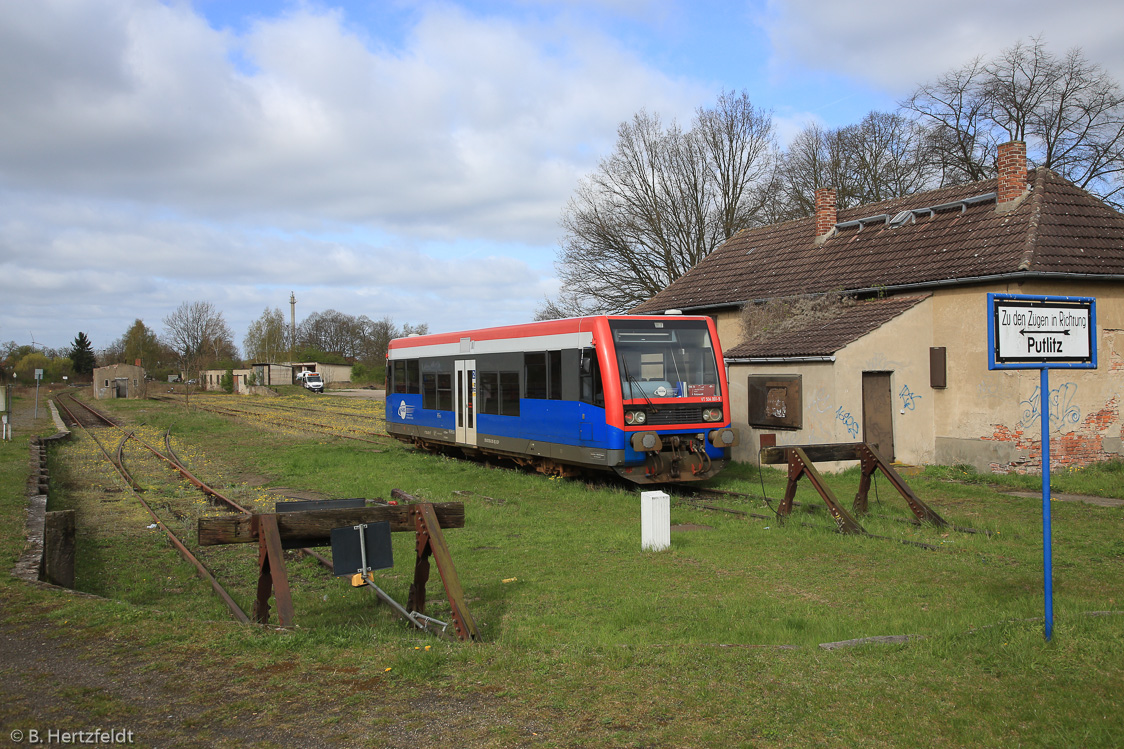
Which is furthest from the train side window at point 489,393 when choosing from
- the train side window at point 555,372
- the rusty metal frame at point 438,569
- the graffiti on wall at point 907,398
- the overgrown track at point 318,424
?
the rusty metal frame at point 438,569

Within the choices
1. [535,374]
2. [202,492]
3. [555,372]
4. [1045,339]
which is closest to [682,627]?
[1045,339]

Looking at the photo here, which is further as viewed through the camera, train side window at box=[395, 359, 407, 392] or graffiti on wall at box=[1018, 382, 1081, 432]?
train side window at box=[395, 359, 407, 392]

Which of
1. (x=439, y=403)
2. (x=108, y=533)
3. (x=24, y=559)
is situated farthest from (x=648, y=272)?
(x=24, y=559)

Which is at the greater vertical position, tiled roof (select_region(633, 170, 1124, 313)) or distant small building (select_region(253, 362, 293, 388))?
tiled roof (select_region(633, 170, 1124, 313))

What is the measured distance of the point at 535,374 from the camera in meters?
15.1

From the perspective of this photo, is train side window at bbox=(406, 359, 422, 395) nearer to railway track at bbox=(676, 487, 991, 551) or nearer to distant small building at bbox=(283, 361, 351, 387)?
railway track at bbox=(676, 487, 991, 551)

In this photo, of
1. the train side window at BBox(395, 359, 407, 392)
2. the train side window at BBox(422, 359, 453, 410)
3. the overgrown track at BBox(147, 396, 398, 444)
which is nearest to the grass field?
the train side window at BBox(422, 359, 453, 410)

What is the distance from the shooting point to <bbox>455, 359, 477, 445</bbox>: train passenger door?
57.4 feet

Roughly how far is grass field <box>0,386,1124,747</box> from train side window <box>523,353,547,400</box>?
2775mm

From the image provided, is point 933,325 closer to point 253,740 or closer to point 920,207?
point 920,207

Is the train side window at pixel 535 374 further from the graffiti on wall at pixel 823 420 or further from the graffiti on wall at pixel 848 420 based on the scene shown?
the graffiti on wall at pixel 848 420

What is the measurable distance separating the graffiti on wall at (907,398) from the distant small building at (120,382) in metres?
63.1

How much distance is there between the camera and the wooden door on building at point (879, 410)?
53.9 ft

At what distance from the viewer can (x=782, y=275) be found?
21.5 meters
